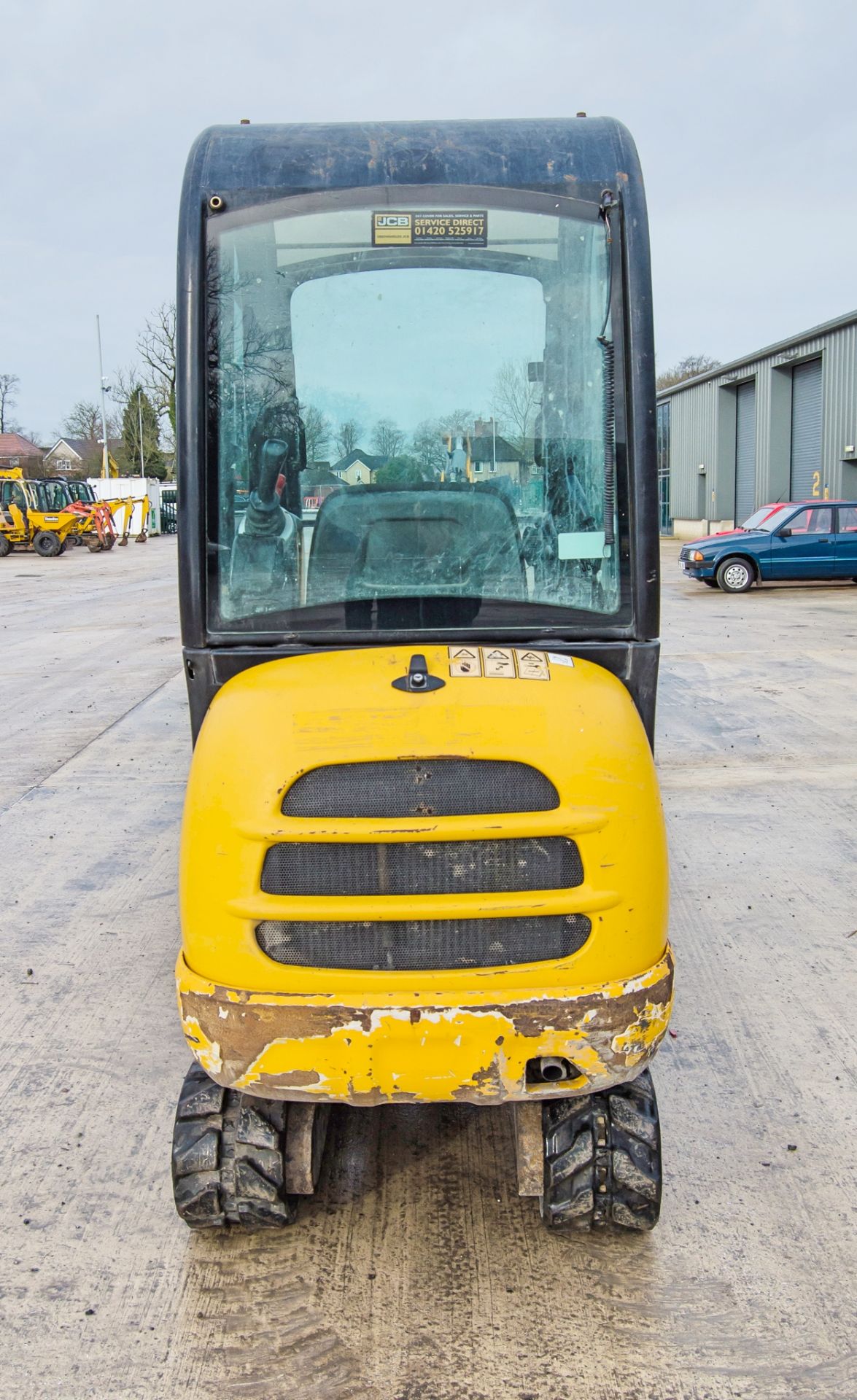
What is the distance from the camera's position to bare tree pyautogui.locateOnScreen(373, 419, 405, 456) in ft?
10.6

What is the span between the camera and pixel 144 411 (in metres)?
78.3

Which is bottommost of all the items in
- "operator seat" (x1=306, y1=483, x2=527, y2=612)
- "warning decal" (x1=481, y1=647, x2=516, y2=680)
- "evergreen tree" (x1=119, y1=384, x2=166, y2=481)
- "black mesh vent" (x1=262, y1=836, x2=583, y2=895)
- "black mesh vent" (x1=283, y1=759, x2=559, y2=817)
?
"black mesh vent" (x1=262, y1=836, x2=583, y2=895)

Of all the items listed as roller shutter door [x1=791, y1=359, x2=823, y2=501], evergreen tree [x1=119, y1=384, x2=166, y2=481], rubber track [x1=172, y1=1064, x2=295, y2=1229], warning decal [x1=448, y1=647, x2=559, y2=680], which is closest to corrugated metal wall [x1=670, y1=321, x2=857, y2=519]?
roller shutter door [x1=791, y1=359, x2=823, y2=501]

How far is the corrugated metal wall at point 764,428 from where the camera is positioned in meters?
30.8

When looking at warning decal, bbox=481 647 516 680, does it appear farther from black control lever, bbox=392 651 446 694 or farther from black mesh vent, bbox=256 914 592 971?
black mesh vent, bbox=256 914 592 971

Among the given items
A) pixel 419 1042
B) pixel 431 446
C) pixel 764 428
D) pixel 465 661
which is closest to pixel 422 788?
pixel 465 661

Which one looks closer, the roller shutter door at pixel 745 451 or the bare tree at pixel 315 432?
the bare tree at pixel 315 432

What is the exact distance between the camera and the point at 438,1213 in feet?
10.7

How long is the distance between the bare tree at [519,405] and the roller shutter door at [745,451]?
3755cm

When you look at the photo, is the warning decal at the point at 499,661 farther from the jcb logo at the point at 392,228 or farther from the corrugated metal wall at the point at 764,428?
the corrugated metal wall at the point at 764,428

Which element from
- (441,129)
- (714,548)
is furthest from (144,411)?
(441,129)

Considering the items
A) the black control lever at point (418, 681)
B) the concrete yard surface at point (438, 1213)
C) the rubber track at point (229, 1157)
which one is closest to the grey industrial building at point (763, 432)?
the concrete yard surface at point (438, 1213)

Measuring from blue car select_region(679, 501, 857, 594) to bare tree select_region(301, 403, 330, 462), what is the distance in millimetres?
20276

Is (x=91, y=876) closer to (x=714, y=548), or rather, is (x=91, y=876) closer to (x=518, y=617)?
(x=518, y=617)
